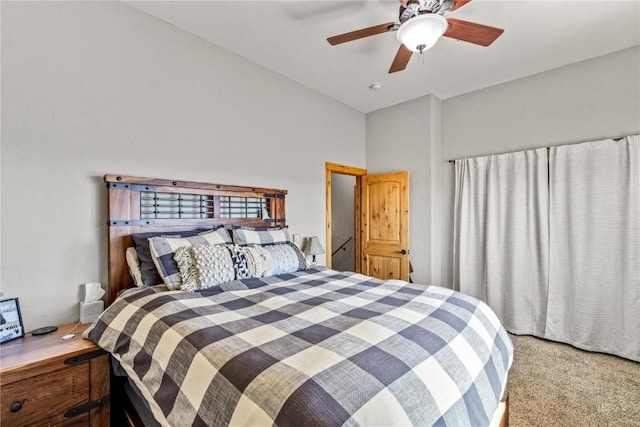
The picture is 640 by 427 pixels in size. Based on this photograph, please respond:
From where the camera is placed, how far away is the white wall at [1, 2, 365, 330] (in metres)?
1.72

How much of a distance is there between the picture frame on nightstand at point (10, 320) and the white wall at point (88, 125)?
0.40 ft

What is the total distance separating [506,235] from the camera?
331 cm

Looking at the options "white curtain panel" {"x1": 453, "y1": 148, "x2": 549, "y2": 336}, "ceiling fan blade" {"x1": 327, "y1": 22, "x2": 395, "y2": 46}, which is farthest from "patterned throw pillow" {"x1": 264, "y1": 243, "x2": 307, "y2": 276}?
"white curtain panel" {"x1": 453, "y1": 148, "x2": 549, "y2": 336}

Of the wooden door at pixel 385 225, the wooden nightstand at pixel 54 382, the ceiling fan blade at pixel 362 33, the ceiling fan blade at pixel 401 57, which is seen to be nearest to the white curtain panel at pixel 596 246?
the wooden door at pixel 385 225

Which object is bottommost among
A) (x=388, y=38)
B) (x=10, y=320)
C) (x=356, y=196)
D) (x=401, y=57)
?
(x=10, y=320)

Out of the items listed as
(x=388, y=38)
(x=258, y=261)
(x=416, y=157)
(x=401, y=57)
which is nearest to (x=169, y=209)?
(x=258, y=261)

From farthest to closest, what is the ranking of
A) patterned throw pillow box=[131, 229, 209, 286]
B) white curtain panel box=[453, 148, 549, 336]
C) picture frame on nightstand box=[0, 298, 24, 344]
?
white curtain panel box=[453, 148, 549, 336] < patterned throw pillow box=[131, 229, 209, 286] < picture frame on nightstand box=[0, 298, 24, 344]

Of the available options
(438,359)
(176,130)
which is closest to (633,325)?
(438,359)

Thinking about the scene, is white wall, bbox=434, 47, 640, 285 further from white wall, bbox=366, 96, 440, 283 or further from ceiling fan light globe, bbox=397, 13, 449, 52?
ceiling fan light globe, bbox=397, 13, 449, 52

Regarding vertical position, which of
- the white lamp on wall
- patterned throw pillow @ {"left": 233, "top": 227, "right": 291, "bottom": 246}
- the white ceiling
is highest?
the white ceiling

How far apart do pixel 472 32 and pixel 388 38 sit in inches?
36.5

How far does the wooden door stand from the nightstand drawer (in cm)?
332

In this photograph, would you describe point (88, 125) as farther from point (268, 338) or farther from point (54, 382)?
point (268, 338)

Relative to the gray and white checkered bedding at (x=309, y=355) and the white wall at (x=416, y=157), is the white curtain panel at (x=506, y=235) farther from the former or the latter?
the gray and white checkered bedding at (x=309, y=355)
